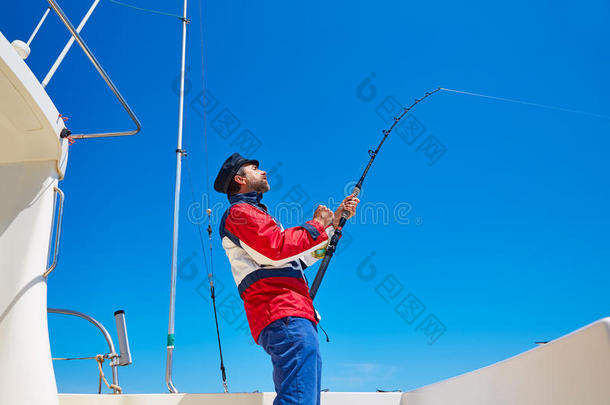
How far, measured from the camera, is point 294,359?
5.24ft

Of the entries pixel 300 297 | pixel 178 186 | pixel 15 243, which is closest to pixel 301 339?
pixel 300 297

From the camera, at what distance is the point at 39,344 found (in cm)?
200

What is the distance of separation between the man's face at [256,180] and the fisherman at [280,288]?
12 centimetres

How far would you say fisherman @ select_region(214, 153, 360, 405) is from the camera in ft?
5.24

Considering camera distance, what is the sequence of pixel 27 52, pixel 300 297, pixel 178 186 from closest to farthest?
pixel 300 297 → pixel 27 52 → pixel 178 186

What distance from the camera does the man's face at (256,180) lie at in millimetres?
2205

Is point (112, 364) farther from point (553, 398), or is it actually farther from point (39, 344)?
point (553, 398)

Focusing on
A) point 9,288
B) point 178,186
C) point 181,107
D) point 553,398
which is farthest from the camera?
point 181,107

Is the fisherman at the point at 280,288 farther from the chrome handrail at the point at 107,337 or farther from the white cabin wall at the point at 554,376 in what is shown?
the chrome handrail at the point at 107,337

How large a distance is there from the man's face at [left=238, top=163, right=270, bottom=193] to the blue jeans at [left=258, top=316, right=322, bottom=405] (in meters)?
0.74

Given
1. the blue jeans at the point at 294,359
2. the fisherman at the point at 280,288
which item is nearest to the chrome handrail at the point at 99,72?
the fisherman at the point at 280,288

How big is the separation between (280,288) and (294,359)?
0.30m

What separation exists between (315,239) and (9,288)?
4.48 feet

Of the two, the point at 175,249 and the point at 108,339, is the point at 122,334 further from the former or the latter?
the point at 175,249
